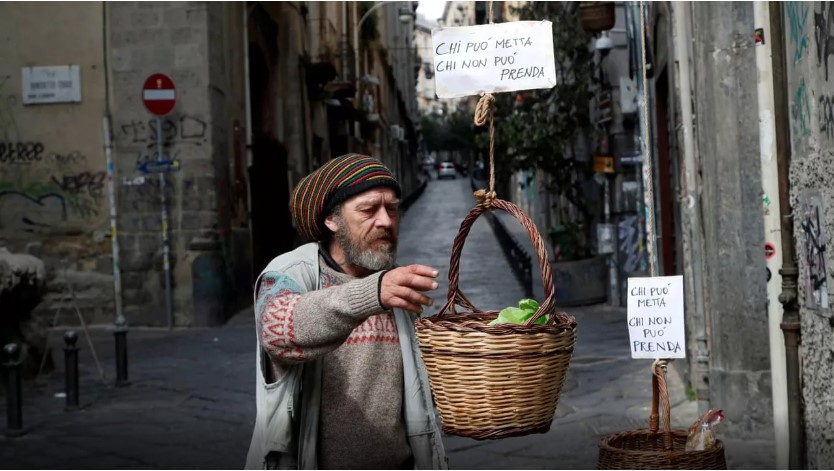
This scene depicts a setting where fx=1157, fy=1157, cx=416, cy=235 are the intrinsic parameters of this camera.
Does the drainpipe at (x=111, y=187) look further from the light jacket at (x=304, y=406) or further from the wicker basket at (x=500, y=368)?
the wicker basket at (x=500, y=368)

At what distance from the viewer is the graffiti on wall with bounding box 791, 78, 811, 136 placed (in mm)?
4395

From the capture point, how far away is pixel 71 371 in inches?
316

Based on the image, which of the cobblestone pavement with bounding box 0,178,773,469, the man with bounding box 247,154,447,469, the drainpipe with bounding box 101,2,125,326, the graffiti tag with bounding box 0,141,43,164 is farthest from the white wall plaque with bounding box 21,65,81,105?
the man with bounding box 247,154,447,469

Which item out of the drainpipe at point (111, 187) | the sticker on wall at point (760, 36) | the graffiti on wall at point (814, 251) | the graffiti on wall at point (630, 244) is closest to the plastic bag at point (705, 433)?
the graffiti on wall at point (814, 251)

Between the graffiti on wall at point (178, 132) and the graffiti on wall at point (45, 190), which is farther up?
the graffiti on wall at point (178, 132)

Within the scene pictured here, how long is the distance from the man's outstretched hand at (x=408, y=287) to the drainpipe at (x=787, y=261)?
9.00 ft

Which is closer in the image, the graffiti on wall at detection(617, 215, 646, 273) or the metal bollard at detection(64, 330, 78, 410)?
the metal bollard at detection(64, 330, 78, 410)

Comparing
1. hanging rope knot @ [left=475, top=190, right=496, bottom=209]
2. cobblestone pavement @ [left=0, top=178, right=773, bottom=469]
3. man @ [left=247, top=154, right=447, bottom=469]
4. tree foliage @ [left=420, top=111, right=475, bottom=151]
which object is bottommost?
cobblestone pavement @ [left=0, top=178, right=773, bottom=469]

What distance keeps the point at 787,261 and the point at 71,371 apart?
516 cm

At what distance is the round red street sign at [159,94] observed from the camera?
13.0m

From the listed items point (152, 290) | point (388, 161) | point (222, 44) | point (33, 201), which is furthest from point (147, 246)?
point (388, 161)

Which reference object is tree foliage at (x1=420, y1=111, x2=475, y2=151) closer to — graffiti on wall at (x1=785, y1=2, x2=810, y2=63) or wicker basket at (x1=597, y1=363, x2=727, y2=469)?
graffiti on wall at (x1=785, y1=2, x2=810, y2=63)

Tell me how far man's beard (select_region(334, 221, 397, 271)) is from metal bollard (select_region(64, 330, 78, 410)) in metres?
5.46

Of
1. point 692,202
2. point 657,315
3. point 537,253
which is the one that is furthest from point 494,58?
point 692,202
